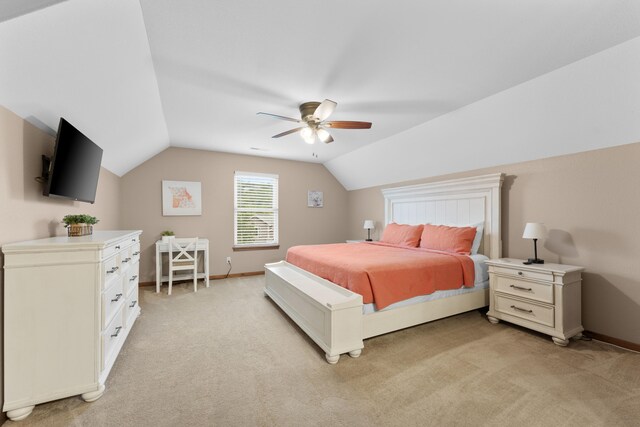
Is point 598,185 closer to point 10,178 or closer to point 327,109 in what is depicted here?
point 327,109

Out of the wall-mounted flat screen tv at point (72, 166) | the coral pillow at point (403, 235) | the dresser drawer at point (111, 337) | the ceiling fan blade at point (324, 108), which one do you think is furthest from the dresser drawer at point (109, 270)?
the coral pillow at point (403, 235)

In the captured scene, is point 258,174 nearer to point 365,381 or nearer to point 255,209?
point 255,209

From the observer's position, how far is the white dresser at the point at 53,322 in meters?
1.53

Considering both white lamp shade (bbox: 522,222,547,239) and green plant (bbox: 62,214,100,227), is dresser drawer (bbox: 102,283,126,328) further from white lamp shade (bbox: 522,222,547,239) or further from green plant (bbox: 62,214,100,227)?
white lamp shade (bbox: 522,222,547,239)

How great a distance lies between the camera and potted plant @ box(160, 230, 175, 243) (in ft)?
14.0

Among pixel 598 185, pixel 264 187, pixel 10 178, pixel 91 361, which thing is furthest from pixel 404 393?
pixel 264 187

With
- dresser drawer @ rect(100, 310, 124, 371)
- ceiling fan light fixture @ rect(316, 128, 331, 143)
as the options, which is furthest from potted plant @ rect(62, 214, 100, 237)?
ceiling fan light fixture @ rect(316, 128, 331, 143)

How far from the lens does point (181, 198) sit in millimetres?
4738

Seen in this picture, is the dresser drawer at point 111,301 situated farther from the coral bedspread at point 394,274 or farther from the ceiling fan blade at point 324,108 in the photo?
the ceiling fan blade at point 324,108

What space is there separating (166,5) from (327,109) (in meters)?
1.36

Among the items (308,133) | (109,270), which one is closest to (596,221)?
(308,133)

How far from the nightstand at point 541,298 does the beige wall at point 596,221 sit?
170 mm

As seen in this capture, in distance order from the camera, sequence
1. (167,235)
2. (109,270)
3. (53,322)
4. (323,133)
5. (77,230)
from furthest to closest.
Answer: (167,235), (323,133), (77,230), (109,270), (53,322)

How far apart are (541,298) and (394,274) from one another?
141cm
